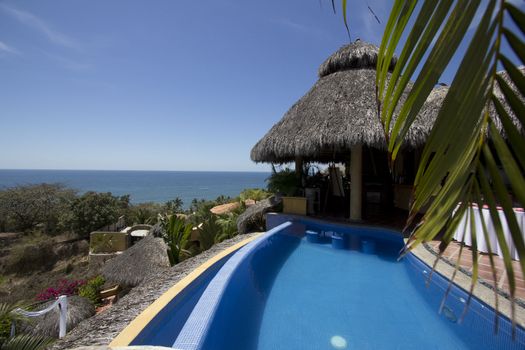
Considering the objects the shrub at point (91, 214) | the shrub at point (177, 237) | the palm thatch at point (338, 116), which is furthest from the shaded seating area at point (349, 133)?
the shrub at point (91, 214)

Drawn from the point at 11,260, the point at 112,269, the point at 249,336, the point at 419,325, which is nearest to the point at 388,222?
the point at 419,325

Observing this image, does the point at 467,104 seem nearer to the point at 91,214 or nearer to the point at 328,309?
the point at 328,309

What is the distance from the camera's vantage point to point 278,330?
294cm

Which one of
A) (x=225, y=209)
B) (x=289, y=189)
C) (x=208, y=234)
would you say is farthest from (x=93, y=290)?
(x=289, y=189)

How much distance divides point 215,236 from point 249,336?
14.2 feet

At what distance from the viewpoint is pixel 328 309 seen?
3316mm

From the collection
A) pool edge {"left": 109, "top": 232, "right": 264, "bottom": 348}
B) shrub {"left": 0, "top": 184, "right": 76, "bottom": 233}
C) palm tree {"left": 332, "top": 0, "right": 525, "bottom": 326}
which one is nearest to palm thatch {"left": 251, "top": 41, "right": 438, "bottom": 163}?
pool edge {"left": 109, "top": 232, "right": 264, "bottom": 348}

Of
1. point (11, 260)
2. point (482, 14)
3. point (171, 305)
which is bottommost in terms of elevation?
point (11, 260)

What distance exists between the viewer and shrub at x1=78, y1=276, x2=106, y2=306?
7.59 metres

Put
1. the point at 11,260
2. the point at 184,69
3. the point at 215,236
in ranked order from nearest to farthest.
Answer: the point at 215,236, the point at 184,69, the point at 11,260

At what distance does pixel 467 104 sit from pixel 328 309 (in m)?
3.45

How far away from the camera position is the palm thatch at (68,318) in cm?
557

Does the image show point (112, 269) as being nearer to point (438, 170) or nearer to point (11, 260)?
point (438, 170)

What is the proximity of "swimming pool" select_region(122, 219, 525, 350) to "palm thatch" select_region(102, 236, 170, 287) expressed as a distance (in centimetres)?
351
